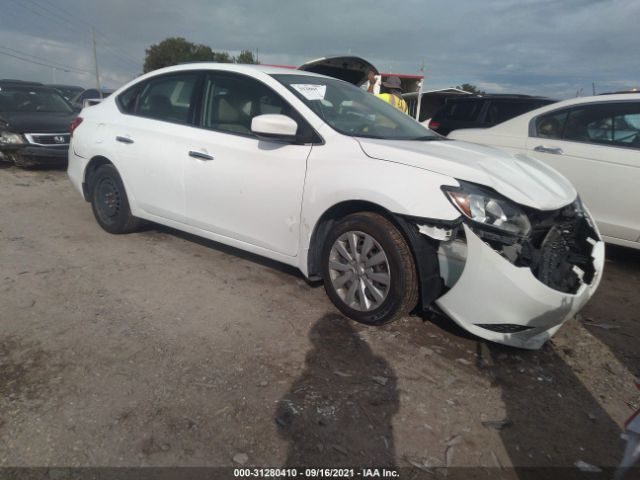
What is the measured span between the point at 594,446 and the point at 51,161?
9.09 m

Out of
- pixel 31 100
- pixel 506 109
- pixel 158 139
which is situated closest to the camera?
pixel 158 139

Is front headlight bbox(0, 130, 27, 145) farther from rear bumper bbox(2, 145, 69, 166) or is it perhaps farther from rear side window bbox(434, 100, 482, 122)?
rear side window bbox(434, 100, 482, 122)

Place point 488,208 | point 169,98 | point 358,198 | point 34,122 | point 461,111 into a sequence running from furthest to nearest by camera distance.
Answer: point 34,122 < point 461,111 < point 169,98 < point 358,198 < point 488,208

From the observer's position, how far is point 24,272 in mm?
3811

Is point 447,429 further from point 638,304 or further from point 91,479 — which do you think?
point 638,304

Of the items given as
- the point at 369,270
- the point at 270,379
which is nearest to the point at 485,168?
the point at 369,270

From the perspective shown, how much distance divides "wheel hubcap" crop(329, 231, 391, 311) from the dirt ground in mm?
211

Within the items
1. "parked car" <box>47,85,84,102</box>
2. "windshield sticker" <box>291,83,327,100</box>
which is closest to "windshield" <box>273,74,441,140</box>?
"windshield sticker" <box>291,83,327,100</box>

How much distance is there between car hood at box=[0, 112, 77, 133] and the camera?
8.09 meters

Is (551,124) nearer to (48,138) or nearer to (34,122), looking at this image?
(48,138)

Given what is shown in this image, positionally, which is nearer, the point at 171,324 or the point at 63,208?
the point at 171,324

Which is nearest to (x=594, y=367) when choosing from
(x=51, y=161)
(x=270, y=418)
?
(x=270, y=418)

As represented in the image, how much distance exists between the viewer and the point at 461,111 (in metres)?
7.13

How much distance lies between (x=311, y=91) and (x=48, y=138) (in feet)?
22.3
